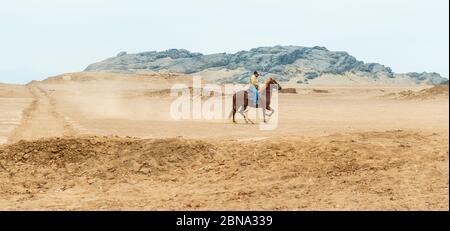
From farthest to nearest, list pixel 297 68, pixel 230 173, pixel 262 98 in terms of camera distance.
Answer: pixel 297 68
pixel 262 98
pixel 230 173

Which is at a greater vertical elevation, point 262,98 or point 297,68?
point 297,68

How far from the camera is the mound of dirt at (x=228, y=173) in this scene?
10.4m

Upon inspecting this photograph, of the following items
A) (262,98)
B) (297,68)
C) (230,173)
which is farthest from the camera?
(297,68)

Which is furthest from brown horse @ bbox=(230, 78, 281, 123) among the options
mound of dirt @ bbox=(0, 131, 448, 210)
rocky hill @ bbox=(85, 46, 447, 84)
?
rocky hill @ bbox=(85, 46, 447, 84)

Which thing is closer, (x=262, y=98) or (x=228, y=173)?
(x=228, y=173)

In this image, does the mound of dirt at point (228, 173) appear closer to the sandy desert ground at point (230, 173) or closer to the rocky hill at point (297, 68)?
the sandy desert ground at point (230, 173)

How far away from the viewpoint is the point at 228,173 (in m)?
12.7

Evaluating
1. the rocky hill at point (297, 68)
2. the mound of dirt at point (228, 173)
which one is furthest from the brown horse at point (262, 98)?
the rocky hill at point (297, 68)

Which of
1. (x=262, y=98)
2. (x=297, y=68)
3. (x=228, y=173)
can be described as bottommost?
(x=228, y=173)

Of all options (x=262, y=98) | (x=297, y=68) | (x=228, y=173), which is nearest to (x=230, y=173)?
(x=228, y=173)

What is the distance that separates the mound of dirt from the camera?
10.4 meters

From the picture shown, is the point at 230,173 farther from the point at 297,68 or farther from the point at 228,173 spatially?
the point at 297,68

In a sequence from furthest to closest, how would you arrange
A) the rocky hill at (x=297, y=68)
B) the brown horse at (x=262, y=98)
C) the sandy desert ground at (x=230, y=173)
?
the rocky hill at (x=297, y=68) → the brown horse at (x=262, y=98) → the sandy desert ground at (x=230, y=173)
